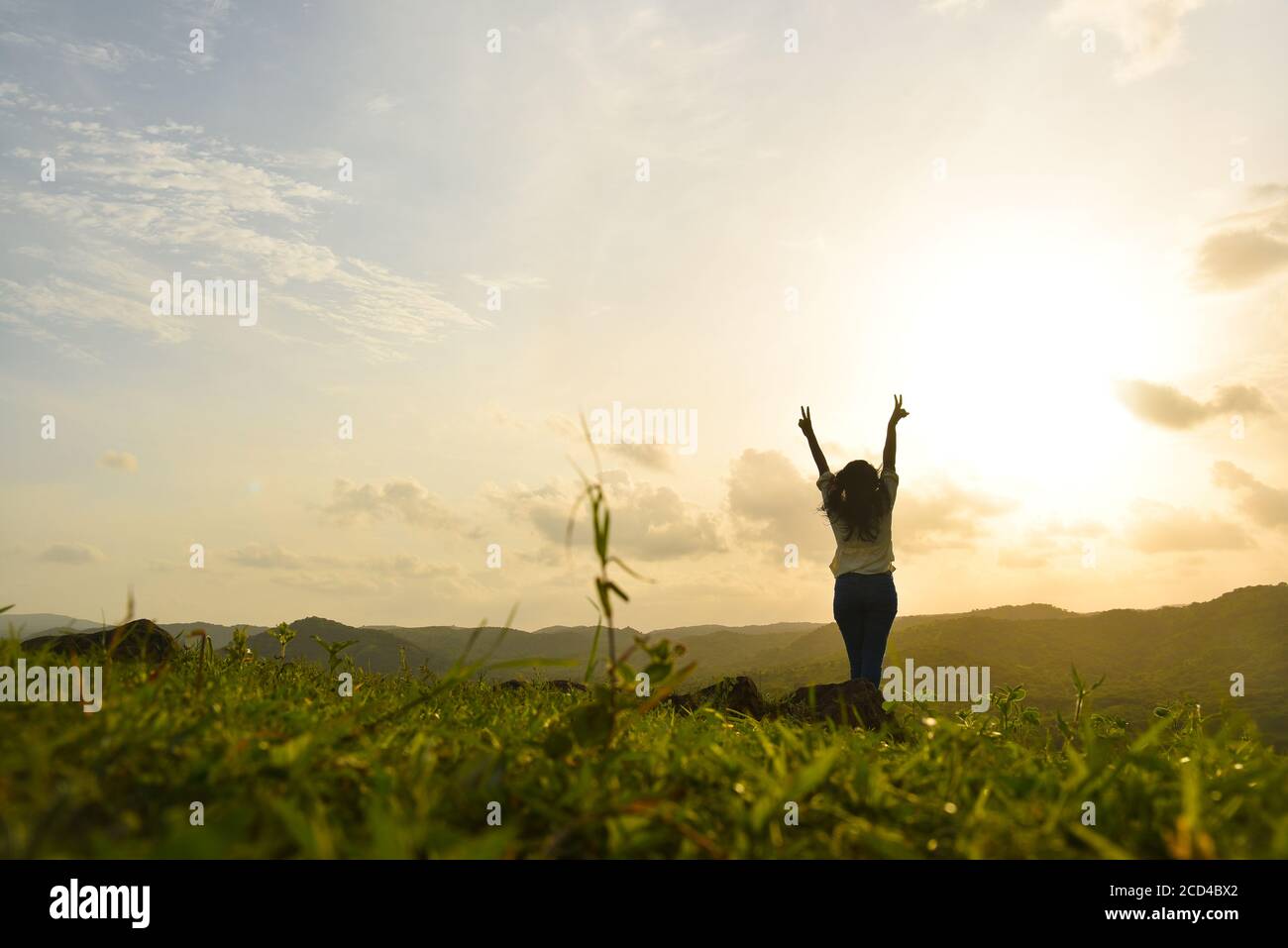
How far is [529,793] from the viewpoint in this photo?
2359 mm

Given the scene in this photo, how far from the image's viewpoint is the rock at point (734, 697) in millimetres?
8055

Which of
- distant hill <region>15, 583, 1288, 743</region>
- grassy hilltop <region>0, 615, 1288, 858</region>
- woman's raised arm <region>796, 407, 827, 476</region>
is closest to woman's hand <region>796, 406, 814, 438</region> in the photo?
woman's raised arm <region>796, 407, 827, 476</region>

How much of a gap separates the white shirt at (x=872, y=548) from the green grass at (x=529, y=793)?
7022 mm

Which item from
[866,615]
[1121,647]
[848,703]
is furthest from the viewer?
[1121,647]

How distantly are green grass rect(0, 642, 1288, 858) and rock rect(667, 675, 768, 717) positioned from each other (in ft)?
15.9

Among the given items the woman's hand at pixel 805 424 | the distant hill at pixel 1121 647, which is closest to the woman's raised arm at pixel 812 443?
the woman's hand at pixel 805 424

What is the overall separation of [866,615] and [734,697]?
9.69 ft

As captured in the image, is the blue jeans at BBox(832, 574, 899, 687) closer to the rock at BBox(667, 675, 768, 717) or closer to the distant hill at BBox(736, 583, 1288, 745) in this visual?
the rock at BBox(667, 675, 768, 717)

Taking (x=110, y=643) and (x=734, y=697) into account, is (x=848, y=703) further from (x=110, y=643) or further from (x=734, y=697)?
(x=110, y=643)

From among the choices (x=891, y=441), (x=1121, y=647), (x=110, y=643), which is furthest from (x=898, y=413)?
(x=1121, y=647)

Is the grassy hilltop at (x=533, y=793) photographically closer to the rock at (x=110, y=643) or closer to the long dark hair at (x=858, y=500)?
the rock at (x=110, y=643)
